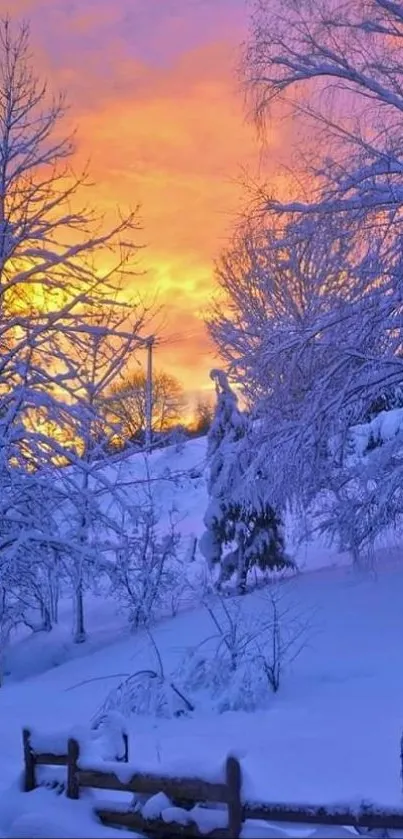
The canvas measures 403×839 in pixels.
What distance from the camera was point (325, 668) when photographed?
14.3 meters

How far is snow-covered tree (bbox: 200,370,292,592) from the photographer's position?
25.6 metres

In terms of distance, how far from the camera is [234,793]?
19.1 feet

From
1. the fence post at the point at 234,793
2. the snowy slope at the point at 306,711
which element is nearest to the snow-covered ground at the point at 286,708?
the snowy slope at the point at 306,711

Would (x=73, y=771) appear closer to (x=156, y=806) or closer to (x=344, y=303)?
(x=156, y=806)

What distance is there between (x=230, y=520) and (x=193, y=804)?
793 inches

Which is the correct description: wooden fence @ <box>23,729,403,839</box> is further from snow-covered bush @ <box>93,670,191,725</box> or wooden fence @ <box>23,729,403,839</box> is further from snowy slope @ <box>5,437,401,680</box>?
snowy slope @ <box>5,437,401,680</box>

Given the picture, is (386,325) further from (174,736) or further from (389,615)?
(174,736)

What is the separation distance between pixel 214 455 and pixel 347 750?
1638 cm

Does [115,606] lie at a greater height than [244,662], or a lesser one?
greater

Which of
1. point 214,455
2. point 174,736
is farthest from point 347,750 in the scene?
point 214,455

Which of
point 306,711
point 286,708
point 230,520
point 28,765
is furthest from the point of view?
point 230,520

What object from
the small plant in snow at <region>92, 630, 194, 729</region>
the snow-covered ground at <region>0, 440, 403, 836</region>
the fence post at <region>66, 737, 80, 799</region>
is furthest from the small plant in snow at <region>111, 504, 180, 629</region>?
the fence post at <region>66, 737, 80, 799</region>

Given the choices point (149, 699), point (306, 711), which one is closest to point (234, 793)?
point (306, 711)

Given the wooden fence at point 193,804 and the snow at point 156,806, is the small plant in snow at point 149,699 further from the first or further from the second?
the snow at point 156,806
